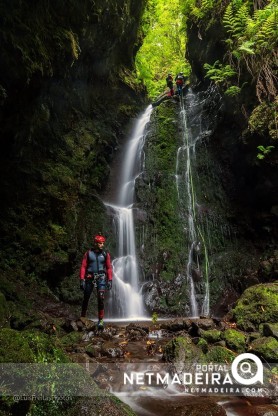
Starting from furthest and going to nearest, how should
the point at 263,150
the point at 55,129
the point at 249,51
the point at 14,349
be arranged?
1. the point at 55,129
2. the point at 263,150
3. the point at 249,51
4. the point at 14,349

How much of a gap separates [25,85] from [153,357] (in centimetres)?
590

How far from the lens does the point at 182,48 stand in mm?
25109

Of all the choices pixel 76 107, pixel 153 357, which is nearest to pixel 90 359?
pixel 153 357

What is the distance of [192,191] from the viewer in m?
12.5

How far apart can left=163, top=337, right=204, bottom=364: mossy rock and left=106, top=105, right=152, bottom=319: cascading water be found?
4437mm

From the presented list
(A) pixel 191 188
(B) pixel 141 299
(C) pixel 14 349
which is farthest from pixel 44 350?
(A) pixel 191 188

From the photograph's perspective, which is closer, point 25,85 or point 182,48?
point 25,85

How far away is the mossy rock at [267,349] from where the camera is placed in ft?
15.2

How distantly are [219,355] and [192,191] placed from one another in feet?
26.7

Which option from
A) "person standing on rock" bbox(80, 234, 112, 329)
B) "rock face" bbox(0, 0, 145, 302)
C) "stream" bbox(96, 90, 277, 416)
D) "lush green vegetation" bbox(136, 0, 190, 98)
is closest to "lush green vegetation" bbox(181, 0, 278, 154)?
"stream" bbox(96, 90, 277, 416)

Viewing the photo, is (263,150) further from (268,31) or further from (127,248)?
(127,248)

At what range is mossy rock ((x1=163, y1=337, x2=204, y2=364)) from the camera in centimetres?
480

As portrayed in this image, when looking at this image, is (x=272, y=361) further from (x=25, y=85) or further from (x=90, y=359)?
(x=25, y=85)

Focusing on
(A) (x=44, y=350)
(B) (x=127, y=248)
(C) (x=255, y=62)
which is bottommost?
(A) (x=44, y=350)
